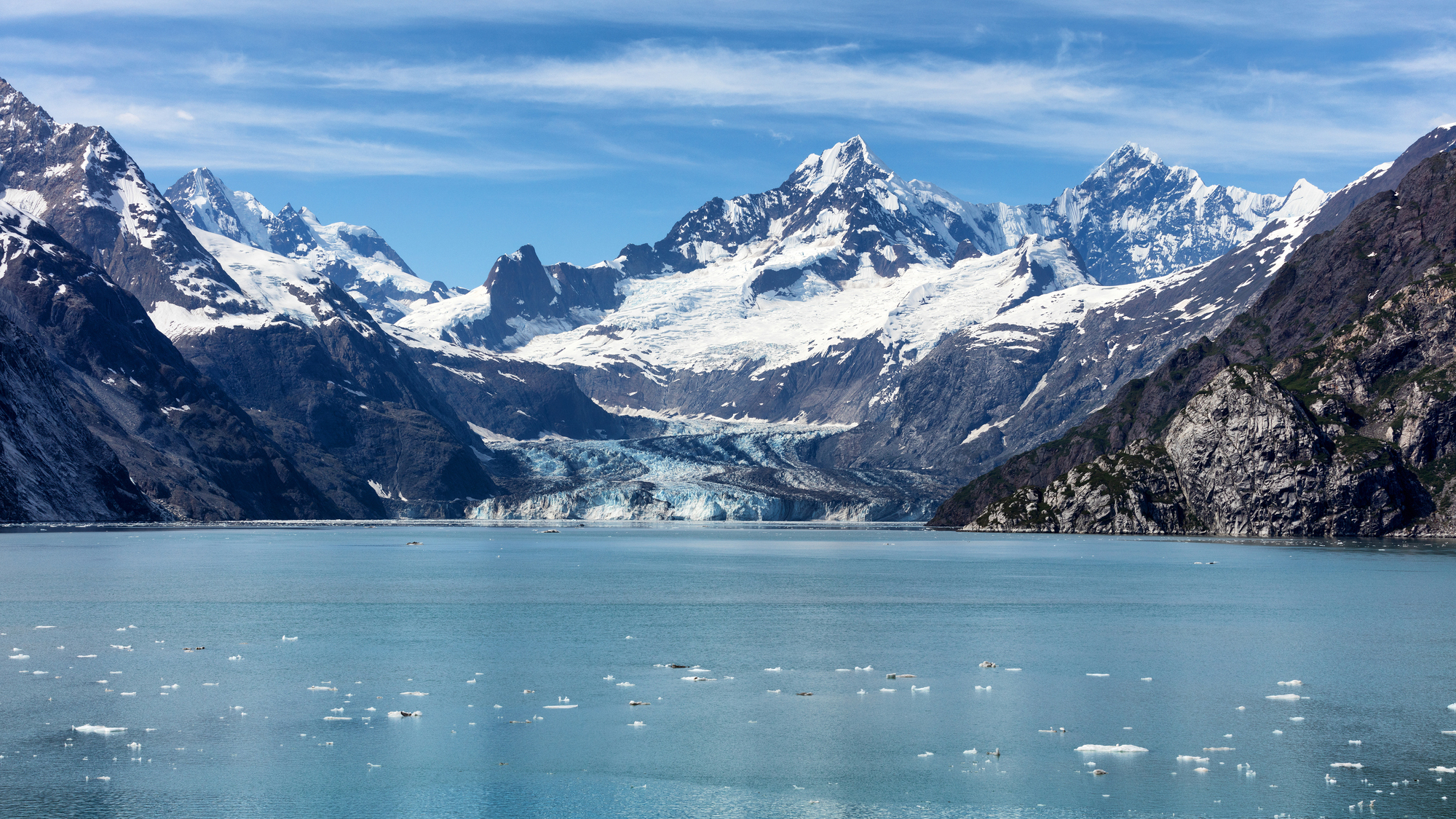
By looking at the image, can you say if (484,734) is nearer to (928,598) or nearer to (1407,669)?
(1407,669)

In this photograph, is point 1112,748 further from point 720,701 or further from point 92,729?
point 92,729

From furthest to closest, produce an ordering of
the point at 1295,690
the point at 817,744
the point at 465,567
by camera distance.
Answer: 1. the point at 465,567
2. the point at 1295,690
3. the point at 817,744

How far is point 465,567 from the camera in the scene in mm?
134625

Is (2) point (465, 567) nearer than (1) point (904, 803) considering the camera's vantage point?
No

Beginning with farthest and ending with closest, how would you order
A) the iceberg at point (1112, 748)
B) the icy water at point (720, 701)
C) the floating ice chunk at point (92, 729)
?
1. the floating ice chunk at point (92, 729)
2. the iceberg at point (1112, 748)
3. the icy water at point (720, 701)

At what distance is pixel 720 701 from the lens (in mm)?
49375

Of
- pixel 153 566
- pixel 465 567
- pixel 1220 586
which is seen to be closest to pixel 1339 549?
pixel 1220 586

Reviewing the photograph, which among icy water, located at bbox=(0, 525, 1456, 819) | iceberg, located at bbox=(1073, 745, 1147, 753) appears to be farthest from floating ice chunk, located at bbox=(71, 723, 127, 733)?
iceberg, located at bbox=(1073, 745, 1147, 753)

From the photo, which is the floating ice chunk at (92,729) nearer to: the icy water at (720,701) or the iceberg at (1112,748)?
the icy water at (720,701)

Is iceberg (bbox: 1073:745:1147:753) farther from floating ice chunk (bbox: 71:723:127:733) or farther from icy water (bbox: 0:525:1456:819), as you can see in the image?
floating ice chunk (bbox: 71:723:127:733)

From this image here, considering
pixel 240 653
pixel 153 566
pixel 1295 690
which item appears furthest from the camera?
pixel 153 566

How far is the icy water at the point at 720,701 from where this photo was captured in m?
35.8

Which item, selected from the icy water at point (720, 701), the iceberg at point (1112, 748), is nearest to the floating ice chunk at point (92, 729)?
the icy water at point (720, 701)

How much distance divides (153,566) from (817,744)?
101507mm
